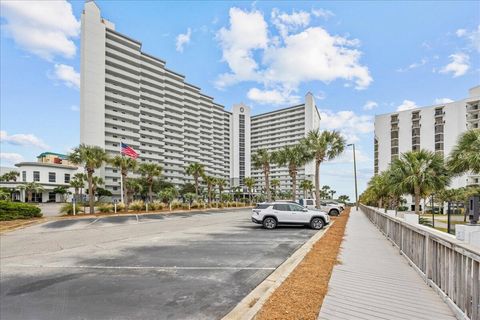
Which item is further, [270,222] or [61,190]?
[61,190]

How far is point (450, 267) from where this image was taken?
14.9 feet

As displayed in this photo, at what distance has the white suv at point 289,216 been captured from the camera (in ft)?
58.1

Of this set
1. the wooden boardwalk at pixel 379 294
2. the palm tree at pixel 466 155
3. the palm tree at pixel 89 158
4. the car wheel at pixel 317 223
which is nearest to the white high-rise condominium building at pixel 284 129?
the palm tree at pixel 89 158

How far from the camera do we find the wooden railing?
3.66m

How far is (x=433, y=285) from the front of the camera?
5.41m

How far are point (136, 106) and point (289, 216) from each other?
258 feet

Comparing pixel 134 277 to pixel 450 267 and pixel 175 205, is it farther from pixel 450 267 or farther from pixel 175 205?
pixel 175 205

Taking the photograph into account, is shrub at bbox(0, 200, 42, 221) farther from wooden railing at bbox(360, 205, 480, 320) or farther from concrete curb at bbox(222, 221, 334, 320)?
wooden railing at bbox(360, 205, 480, 320)

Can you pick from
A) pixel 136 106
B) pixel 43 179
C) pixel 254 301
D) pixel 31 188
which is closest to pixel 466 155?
pixel 254 301

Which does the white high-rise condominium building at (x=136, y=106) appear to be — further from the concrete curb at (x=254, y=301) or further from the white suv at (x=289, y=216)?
the concrete curb at (x=254, y=301)

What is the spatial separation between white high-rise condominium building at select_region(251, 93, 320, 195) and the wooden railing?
122 metres

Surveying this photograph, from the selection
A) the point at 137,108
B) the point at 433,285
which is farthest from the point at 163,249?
the point at 137,108

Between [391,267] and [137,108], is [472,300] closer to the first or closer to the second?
[391,267]

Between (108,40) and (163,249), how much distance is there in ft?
286
